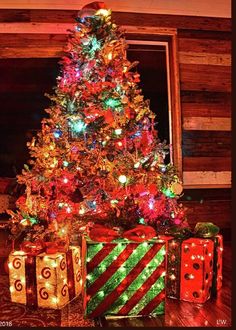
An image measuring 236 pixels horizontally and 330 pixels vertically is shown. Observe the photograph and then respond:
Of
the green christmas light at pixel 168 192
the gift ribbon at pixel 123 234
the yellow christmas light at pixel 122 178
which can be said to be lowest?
the gift ribbon at pixel 123 234

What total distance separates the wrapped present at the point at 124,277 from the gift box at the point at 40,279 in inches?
11.8

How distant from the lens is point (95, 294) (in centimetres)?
284

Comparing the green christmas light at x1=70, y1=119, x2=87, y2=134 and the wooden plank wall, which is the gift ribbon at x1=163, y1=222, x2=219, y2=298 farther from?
the wooden plank wall

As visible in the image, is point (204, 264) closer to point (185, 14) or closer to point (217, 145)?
point (217, 145)

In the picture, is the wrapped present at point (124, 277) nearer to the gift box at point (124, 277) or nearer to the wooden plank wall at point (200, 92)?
the gift box at point (124, 277)

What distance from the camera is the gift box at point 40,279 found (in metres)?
3.02

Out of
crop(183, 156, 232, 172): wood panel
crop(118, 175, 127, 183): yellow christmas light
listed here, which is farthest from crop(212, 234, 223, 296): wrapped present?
crop(183, 156, 232, 172): wood panel

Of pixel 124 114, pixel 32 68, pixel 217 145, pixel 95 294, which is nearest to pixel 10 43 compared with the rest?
pixel 32 68

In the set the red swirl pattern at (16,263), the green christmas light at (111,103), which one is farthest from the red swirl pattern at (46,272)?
the green christmas light at (111,103)

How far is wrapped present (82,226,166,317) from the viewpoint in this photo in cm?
285

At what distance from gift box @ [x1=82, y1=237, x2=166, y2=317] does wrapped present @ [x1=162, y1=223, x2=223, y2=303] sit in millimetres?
388

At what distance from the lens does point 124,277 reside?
113 inches

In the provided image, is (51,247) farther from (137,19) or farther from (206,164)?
(137,19)

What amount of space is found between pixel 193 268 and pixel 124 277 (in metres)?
0.72
